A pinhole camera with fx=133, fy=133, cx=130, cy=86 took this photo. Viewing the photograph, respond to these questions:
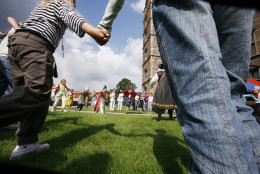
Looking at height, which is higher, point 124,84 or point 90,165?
point 124,84

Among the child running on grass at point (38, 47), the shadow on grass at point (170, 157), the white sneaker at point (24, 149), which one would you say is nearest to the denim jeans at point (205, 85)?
the child running on grass at point (38, 47)

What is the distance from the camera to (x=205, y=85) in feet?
2.20

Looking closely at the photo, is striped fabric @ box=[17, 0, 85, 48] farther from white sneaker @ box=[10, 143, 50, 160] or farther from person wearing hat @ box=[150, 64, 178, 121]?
person wearing hat @ box=[150, 64, 178, 121]

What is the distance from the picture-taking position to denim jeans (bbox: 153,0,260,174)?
58cm

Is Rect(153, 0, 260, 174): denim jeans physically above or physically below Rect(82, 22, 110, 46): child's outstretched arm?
below

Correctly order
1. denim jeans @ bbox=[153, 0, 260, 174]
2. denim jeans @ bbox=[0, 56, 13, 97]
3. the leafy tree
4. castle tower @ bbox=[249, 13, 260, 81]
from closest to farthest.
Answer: denim jeans @ bbox=[153, 0, 260, 174]
denim jeans @ bbox=[0, 56, 13, 97]
castle tower @ bbox=[249, 13, 260, 81]
the leafy tree

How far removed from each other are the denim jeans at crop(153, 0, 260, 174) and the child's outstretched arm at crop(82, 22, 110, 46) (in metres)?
0.47

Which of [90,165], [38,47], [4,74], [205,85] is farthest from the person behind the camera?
[4,74]

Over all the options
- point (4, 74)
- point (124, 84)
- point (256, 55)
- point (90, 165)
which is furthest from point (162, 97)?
point (124, 84)

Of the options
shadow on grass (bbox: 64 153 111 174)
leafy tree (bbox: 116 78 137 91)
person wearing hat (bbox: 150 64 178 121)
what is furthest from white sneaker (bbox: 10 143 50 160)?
leafy tree (bbox: 116 78 137 91)

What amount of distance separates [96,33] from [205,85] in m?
0.91

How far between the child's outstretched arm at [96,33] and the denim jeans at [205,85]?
0.47m

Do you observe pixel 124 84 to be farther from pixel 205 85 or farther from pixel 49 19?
pixel 205 85

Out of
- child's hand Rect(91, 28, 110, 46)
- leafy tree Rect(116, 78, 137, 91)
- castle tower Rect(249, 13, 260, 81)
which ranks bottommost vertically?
child's hand Rect(91, 28, 110, 46)
